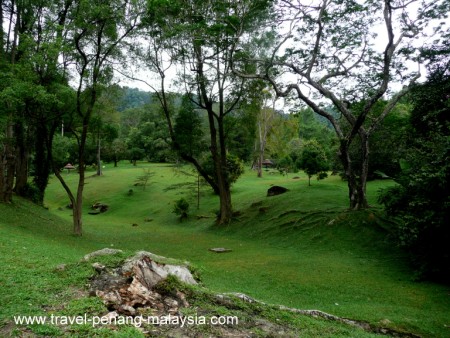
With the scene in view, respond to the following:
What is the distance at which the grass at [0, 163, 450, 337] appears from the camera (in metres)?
6.81

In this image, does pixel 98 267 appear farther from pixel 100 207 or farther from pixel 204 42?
pixel 100 207

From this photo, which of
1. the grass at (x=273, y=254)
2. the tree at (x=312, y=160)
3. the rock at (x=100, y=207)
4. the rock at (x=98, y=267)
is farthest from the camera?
the rock at (x=100, y=207)

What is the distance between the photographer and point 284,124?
4638 cm

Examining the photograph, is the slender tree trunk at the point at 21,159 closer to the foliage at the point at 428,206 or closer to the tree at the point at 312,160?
the tree at the point at 312,160

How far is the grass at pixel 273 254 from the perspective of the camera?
6812mm

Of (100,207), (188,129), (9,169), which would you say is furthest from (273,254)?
(100,207)

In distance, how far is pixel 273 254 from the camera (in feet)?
48.0

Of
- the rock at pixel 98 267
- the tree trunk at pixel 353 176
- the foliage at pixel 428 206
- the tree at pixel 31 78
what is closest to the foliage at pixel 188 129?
the tree at pixel 31 78

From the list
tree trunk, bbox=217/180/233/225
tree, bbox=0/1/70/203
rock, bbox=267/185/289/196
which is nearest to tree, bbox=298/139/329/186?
rock, bbox=267/185/289/196

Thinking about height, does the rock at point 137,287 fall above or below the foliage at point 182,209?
above

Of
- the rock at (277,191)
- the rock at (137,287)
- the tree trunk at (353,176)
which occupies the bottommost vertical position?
the rock at (277,191)

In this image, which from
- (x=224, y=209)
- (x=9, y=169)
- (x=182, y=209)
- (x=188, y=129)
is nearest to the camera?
(x=9, y=169)

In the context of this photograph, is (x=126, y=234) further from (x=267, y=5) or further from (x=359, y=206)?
(x=267, y=5)

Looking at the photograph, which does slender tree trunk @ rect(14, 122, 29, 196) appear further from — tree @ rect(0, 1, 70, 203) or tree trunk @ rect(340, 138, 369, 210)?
tree trunk @ rect(340, 138, 369, 210)
